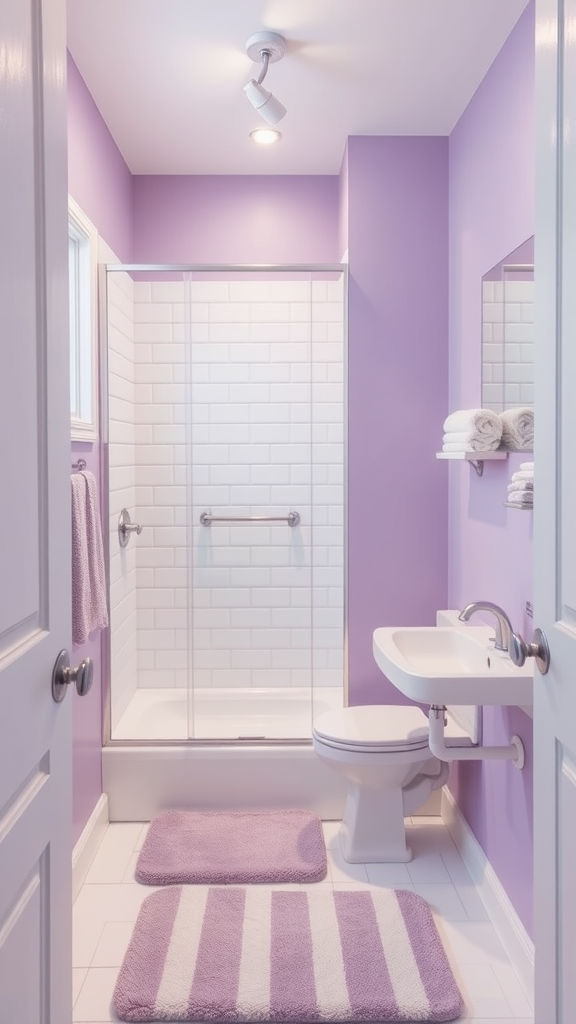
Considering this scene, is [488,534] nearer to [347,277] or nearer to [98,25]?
[347,277]

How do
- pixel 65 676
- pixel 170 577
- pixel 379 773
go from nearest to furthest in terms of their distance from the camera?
pixel 65 676
pixel 379 773
pixel 170 577

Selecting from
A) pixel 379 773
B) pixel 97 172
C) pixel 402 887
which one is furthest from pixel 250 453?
pixel 402 887

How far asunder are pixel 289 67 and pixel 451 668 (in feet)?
6.86

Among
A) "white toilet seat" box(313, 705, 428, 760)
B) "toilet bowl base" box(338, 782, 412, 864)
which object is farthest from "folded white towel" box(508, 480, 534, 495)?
"toilet bowl base" box(338, 782, 412, 864)

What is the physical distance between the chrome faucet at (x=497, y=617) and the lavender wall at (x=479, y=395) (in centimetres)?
6

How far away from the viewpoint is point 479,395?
2529mm

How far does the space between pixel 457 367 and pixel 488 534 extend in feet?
2.49

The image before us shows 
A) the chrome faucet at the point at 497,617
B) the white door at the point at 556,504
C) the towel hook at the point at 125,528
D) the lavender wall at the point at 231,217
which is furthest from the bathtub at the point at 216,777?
the lavender wall at the point at 231,217

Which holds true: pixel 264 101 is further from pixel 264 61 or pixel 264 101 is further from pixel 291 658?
pixel 291 658

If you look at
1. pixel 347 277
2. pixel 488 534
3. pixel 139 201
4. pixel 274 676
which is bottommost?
pixel 274 676

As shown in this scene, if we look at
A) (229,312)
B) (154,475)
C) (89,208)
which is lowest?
(154,475)

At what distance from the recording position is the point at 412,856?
257cm

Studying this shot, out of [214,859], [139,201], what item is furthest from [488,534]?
[139,201]

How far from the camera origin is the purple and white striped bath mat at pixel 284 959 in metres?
1.80
